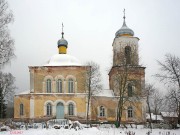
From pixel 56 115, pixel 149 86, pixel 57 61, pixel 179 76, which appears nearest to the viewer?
pixel 179 76

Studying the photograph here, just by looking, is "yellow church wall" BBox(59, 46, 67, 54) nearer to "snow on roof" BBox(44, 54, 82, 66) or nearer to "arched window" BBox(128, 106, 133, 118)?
"snow on roof" BBox(44, 54, 82, 66)

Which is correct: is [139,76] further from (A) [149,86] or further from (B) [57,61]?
(B) [57,61]

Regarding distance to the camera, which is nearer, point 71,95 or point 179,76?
point 179,76

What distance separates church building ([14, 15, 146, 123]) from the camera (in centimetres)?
3403

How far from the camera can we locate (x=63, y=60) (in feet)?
119

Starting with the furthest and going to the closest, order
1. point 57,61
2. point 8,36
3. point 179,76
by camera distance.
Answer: point 57,61 < point 179,76 < point 8,36

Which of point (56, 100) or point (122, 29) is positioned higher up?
point (122, 29)

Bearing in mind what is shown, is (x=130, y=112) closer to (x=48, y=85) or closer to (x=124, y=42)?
(x=124, y=42)

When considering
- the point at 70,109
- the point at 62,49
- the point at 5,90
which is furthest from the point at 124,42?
the point at 5,90

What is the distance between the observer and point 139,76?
35.3 meters

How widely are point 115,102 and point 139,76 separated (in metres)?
4.32

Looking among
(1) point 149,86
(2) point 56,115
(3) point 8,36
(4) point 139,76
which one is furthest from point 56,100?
(3) point 8,36

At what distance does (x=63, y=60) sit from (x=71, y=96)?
→ 15.9ft

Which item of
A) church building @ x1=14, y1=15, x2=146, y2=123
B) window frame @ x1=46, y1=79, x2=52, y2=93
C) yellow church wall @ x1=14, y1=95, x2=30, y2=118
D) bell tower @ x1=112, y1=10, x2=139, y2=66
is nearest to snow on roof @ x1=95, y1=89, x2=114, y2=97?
church building @ x1=14, y1=15, x2=146, y2=123
